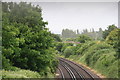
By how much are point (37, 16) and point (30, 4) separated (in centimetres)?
243

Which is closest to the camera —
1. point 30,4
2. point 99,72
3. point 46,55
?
point 46,55

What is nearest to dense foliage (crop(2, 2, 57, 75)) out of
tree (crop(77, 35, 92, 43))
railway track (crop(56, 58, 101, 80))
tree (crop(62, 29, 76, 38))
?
railway track (crop(56, 58, 101, 80))

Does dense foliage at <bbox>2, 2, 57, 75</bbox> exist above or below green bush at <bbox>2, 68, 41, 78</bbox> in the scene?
above

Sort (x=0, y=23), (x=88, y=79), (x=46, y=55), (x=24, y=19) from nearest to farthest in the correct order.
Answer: (x=0, y=23) → (x=46, y=55) → (x=24, y=19) → (x=88, y=79)

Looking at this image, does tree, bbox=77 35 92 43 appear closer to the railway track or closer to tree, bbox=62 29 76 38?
the railway track

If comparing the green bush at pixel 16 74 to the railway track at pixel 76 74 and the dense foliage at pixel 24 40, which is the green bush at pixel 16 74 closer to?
the dense foliage at pixel 24 40

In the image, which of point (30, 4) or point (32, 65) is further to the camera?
point (30, 4)

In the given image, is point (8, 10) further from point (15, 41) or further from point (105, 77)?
point (105, 77)

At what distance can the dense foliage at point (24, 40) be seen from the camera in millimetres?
14773

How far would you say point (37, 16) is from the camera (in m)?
20.6

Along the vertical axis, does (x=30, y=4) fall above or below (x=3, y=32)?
above

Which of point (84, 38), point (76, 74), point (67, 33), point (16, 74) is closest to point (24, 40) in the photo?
point (16, 74)

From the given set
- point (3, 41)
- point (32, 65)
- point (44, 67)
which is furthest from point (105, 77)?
point (3, 41)

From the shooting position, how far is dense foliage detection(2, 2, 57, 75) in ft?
48.5
